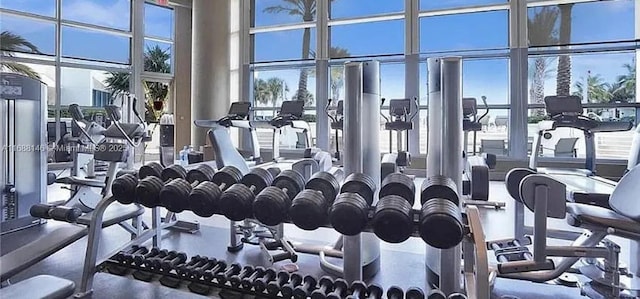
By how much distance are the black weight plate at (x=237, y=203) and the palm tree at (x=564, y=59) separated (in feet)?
21.9

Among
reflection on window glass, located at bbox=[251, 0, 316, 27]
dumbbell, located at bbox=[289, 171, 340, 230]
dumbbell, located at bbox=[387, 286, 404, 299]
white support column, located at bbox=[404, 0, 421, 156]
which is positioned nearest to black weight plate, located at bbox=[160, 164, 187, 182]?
dumbbell, located at bbox=[289, 171, 340, 230]

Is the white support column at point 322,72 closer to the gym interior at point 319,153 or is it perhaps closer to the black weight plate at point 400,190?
the gym interior at point 319,153

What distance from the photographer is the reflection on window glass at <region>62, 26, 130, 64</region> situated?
7867 mm

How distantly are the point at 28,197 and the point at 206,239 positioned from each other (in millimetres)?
1776

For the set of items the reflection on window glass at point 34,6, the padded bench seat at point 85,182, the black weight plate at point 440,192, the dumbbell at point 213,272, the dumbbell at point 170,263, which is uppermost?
the reflection on window glass at point 34,6

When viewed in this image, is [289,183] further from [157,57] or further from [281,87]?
[157,57]

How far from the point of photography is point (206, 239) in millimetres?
3434

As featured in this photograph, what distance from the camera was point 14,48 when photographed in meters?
7.23

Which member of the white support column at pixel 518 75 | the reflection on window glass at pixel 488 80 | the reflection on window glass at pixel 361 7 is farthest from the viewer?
the reflection on window glass at pixel 361 7

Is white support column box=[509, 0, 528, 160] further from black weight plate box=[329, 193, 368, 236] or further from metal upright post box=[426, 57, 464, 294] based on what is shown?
black weight plate box=[329, 193, 368, 236]

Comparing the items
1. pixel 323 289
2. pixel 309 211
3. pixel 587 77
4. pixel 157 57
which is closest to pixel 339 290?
pixel 323 289

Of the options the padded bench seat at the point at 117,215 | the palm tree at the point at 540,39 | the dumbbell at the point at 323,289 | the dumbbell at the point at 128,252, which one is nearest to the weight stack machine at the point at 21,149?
the padded bench seat at the point at 117,215

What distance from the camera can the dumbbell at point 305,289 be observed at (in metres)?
1.99

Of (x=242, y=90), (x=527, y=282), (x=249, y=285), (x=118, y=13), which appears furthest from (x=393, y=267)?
(x=118, y=13)
